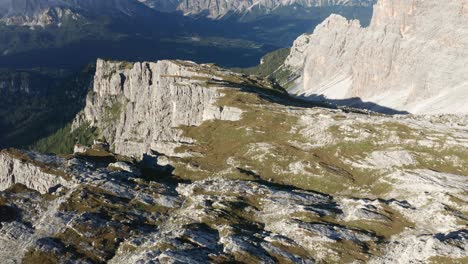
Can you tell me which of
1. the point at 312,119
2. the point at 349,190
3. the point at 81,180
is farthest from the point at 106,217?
the point at 312,119

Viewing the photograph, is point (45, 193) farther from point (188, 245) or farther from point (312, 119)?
point (312, 119)

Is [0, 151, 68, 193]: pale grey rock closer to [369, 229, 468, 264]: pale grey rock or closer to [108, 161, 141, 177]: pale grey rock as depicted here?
[108, 161, 141, 177]: pale grey rock

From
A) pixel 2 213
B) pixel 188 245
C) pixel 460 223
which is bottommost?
pixel 2 213

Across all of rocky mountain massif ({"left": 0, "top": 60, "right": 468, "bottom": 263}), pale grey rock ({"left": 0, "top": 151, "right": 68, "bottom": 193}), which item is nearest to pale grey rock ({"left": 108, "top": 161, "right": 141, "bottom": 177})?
rocky mountain massif ({"left": 0, "top": 60, "right": 468, "bottom": 263})

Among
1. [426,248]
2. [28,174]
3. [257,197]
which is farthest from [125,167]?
[426,248]

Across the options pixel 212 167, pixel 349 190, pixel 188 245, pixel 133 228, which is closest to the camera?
pixel 188 245

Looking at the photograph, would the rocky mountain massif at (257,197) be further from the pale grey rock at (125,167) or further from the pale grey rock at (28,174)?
the pale grey rock at (125,167)

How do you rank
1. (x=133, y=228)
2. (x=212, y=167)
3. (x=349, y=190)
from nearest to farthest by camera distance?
(x=133, y=228), (x=349, y=190), (x=212, y=167)

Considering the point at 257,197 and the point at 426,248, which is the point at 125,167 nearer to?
the point at 257,197

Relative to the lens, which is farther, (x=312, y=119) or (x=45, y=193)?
(x=312, y=119)
